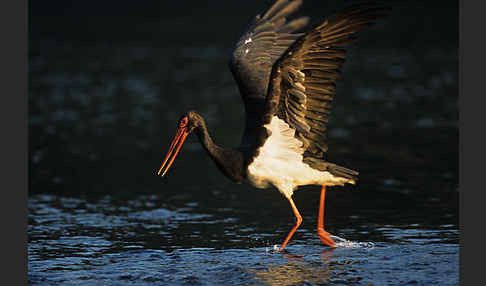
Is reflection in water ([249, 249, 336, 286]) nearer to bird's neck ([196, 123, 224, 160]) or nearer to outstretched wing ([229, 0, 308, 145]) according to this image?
bird's neck ([196, 123, 224, 160])

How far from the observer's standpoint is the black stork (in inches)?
305

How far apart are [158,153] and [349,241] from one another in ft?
20.5

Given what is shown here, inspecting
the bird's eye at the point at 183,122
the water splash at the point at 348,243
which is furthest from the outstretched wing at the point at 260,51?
the water splash at the point at 348,243

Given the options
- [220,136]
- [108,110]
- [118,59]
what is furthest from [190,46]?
[220,136]

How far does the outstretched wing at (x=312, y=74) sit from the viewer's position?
768 cm

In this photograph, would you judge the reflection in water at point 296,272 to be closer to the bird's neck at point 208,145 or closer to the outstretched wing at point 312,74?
the outstretched wing at point 312,74

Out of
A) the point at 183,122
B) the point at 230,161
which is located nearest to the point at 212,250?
the point at 230,161

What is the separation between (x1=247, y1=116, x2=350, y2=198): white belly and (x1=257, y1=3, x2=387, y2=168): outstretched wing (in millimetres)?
65

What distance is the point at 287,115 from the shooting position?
817 centimetres

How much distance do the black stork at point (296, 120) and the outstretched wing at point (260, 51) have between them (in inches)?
4.9

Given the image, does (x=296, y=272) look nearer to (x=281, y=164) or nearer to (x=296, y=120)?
(x=281, y=164)

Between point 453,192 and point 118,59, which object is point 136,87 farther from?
Result: point 453,192

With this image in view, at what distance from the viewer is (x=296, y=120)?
8250 mm

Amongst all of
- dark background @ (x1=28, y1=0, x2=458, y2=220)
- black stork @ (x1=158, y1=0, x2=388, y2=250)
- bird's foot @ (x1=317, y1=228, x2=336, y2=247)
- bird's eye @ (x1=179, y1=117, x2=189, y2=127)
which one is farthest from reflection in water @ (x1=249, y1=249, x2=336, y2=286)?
dark background @ (x1=28, y1=0, x2=458, y2=220)
